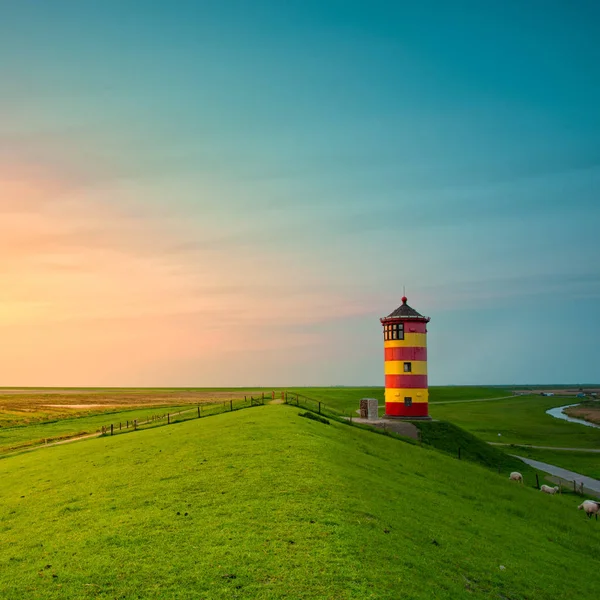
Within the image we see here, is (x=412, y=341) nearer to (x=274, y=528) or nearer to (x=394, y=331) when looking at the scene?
(x=394, y=331)

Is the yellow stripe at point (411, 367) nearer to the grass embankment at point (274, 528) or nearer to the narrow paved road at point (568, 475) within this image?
the narrow paved road at point (568, 475)

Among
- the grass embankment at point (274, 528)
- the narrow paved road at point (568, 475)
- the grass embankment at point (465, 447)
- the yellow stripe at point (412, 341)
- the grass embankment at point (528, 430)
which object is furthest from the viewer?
the grass embankment at point (528, 430)

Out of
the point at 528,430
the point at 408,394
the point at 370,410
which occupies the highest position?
the point at 408,394

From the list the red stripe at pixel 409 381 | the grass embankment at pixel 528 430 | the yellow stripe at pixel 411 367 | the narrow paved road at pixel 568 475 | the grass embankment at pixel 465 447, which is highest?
the yellow stripe at pixel 411 367

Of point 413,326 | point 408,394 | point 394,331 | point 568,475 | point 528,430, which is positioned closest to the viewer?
point 568,475

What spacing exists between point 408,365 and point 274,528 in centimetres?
4601

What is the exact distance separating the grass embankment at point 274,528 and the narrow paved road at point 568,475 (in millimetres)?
18577

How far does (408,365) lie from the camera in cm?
6056

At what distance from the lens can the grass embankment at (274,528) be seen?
14203 mm

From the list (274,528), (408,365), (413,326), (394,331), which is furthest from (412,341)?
(274,528)

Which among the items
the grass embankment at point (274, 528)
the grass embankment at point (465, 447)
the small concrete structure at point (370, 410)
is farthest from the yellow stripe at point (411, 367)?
the grass embankment at point (274, 528)

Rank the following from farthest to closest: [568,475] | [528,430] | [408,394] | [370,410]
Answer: [528,430]
[408,394]
[370,410]
[568,475]

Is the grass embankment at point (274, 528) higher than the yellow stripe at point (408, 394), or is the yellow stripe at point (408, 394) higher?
the yellow stripe at point (408, 394)

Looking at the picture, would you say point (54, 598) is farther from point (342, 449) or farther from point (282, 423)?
point (282, 423)
